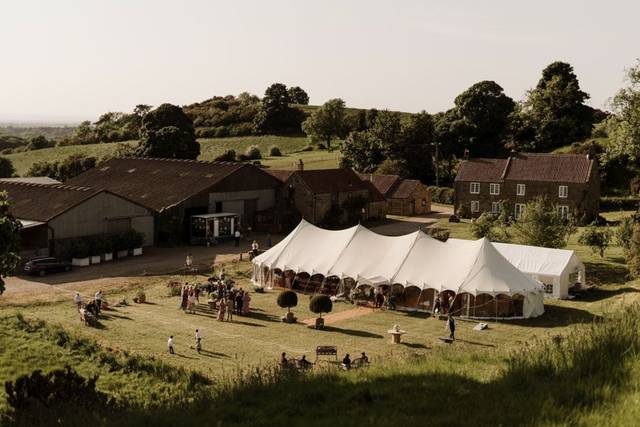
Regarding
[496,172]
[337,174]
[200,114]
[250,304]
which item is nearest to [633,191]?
[496,172]

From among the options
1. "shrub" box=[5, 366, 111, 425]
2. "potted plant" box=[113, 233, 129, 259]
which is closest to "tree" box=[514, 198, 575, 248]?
"potted plant" box=[113, 233, 129, 259]

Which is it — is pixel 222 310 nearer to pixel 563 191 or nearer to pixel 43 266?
pixel 43 266

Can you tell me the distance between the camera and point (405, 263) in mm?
31562

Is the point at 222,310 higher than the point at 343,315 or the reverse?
higher

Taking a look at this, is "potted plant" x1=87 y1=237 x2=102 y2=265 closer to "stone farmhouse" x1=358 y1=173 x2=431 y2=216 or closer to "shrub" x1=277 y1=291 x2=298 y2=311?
"shrub" x1=277 y1=291 x2=298 y2=311

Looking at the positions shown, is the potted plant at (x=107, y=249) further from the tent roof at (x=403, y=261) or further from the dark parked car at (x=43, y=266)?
the tent roof at (x=403, y=261)

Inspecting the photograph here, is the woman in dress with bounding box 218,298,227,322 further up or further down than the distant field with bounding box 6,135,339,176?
further down

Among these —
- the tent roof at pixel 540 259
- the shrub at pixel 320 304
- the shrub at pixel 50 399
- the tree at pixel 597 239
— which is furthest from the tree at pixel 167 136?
the shrub at pixel 50 399

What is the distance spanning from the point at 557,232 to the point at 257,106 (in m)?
92.5

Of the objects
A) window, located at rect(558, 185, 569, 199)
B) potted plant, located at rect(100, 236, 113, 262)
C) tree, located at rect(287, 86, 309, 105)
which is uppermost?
tree, located at rect(287, 86, 309, 105)

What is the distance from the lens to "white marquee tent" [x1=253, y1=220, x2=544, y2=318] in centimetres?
2939

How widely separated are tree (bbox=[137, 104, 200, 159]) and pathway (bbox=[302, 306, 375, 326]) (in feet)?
170

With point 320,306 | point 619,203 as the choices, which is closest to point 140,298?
point 320,306

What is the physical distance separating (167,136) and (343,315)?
5331cm
